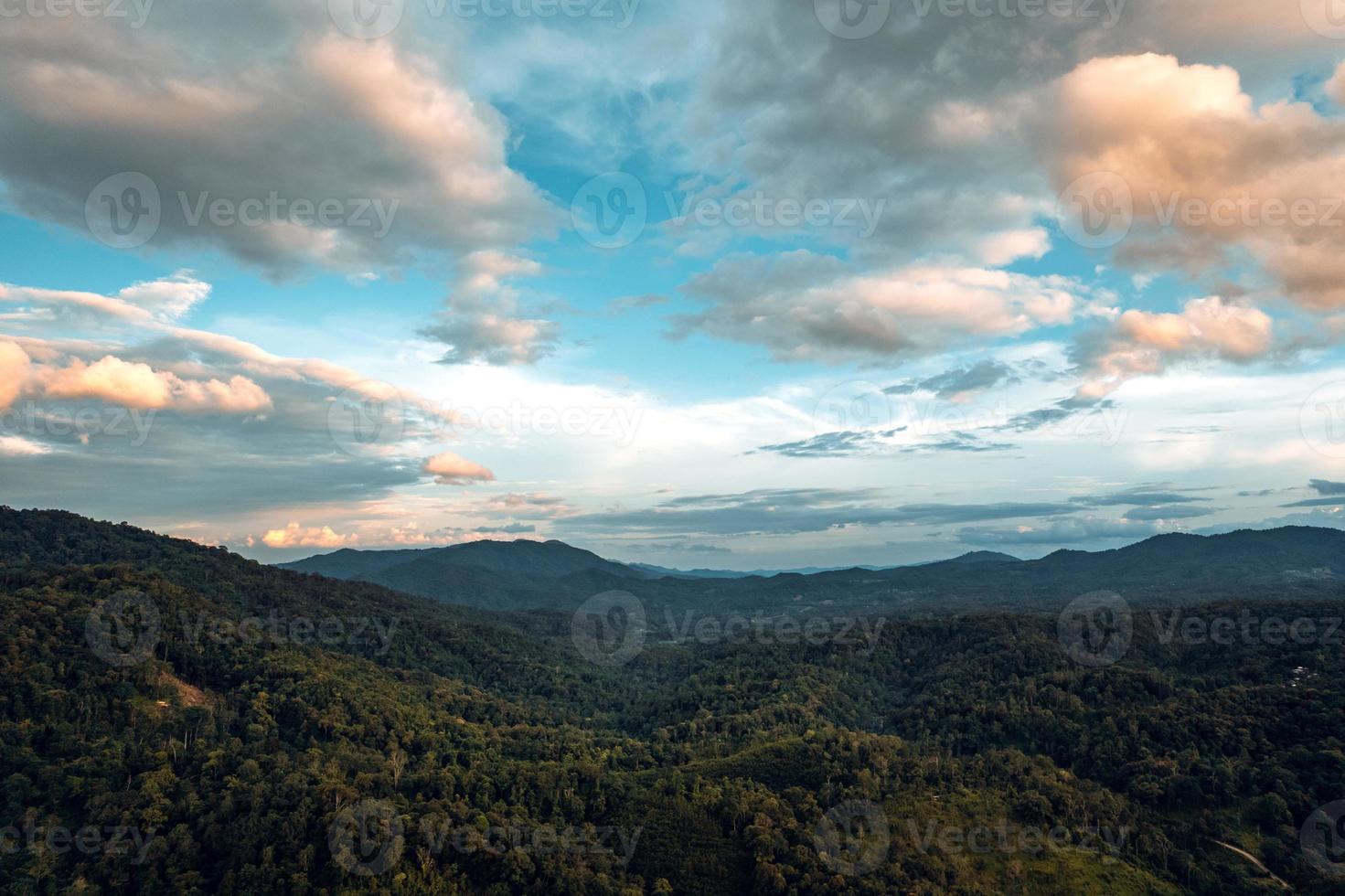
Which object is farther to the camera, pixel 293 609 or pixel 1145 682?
pixel 293 609

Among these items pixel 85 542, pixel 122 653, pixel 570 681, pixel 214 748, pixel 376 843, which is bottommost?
pixel 570 681

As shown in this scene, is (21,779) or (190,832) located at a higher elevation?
(21,779)

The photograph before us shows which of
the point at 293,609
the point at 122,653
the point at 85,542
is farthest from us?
the point at 85,542

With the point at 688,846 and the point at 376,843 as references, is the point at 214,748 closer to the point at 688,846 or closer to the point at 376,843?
the point at 376,843

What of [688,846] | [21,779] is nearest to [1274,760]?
[688,846]

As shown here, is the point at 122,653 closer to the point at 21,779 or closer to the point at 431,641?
the point at 21,779

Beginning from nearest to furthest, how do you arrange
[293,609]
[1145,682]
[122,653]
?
[122,653] → [1145,682] → [293,609]
